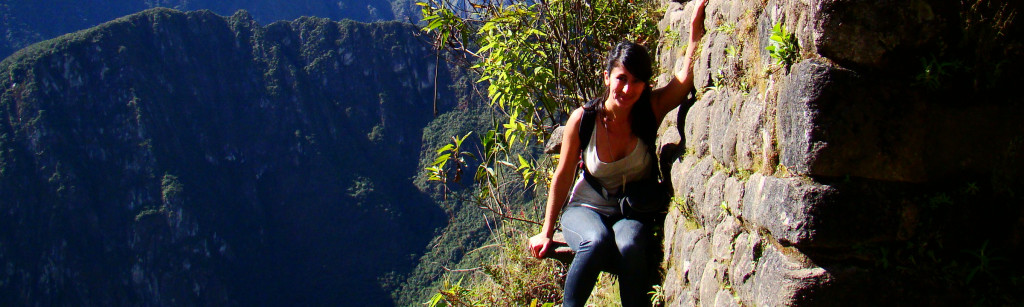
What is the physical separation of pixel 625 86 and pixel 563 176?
39 centimetres

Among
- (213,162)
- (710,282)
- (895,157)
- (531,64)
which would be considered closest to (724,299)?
(710,282)

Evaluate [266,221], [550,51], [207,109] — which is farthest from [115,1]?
[550,51]

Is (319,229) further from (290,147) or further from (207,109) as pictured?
(207,109)

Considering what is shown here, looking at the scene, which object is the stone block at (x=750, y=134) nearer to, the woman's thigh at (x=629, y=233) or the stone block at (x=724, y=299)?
the stone block at (x=724, y=299)

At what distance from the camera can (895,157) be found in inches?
49.1

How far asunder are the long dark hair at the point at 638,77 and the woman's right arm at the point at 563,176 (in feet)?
0.34

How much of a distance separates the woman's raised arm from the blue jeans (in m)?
0.39

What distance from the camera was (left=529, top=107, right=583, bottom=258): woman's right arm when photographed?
2246 mm

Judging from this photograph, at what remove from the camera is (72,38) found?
51656 millimetres

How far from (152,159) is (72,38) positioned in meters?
10.8

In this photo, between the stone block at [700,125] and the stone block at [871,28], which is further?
the stone block at [700,125]

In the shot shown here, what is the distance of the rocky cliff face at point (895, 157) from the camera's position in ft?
3.92

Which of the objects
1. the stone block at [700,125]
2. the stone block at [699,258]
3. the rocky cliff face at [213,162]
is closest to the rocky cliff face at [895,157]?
the stone block at [699,258]

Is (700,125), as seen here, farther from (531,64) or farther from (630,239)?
(531,64)
